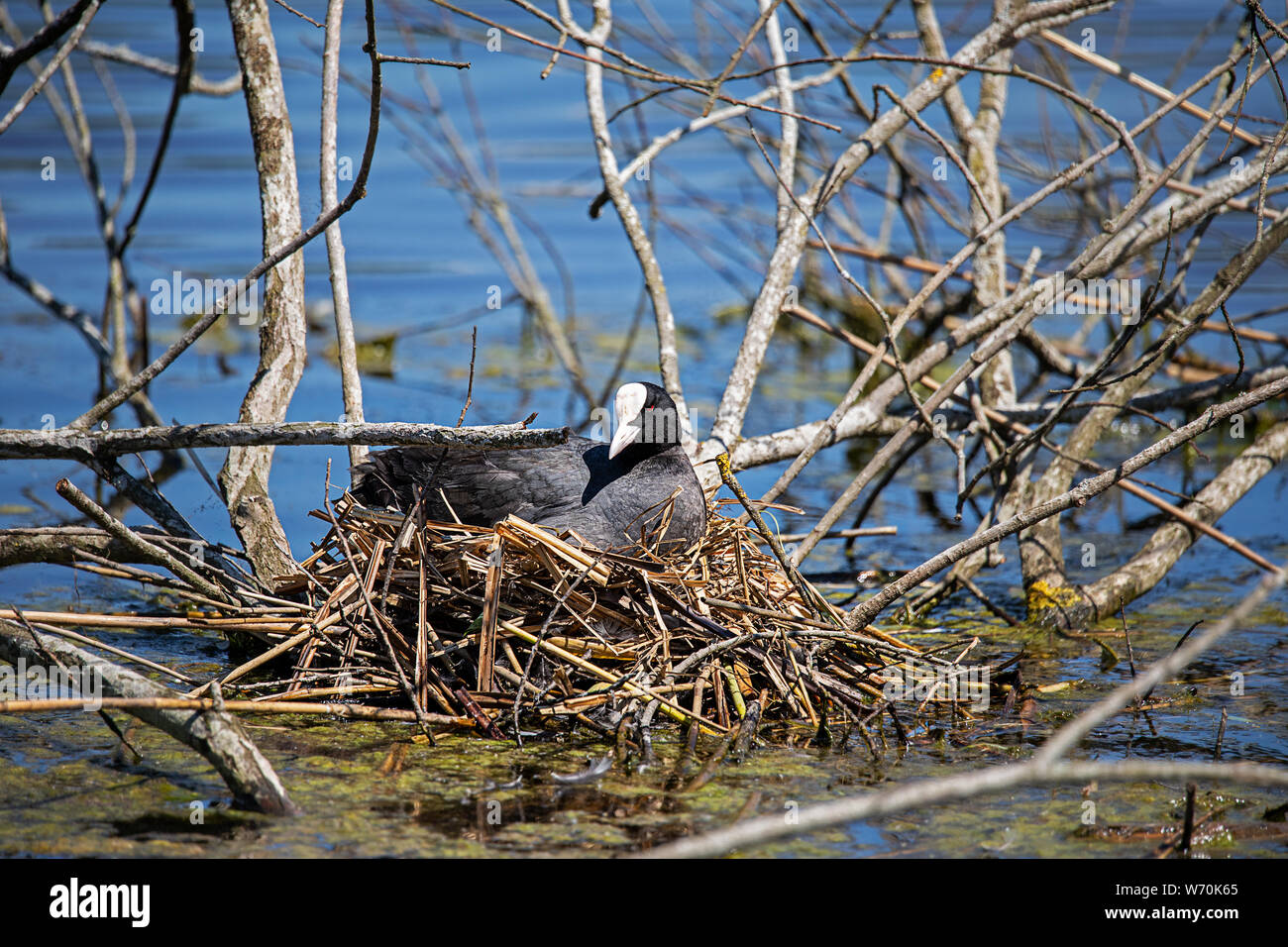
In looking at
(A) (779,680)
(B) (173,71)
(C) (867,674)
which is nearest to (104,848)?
(A) (779,680)

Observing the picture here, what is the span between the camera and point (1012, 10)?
5184 mm

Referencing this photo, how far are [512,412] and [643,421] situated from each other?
3.18 metres

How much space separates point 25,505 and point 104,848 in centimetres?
357

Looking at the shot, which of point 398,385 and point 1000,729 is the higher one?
point 398,385

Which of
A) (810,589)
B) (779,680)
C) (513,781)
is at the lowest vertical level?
(513,781)

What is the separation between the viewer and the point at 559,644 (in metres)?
3.60

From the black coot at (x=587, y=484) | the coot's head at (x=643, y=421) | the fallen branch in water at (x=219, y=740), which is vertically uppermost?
the coot's head at (x=643, y=421)

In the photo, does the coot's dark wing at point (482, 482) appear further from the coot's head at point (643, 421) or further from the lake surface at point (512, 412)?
the lake surface at point (512, 412)

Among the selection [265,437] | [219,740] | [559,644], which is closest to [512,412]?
[559,644]

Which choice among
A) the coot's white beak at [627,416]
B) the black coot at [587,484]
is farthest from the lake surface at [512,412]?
the coot's white beak at [627,416]

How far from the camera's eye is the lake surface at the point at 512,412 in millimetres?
3070

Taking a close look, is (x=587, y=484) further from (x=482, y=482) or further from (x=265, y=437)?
(x=265, y=437)
